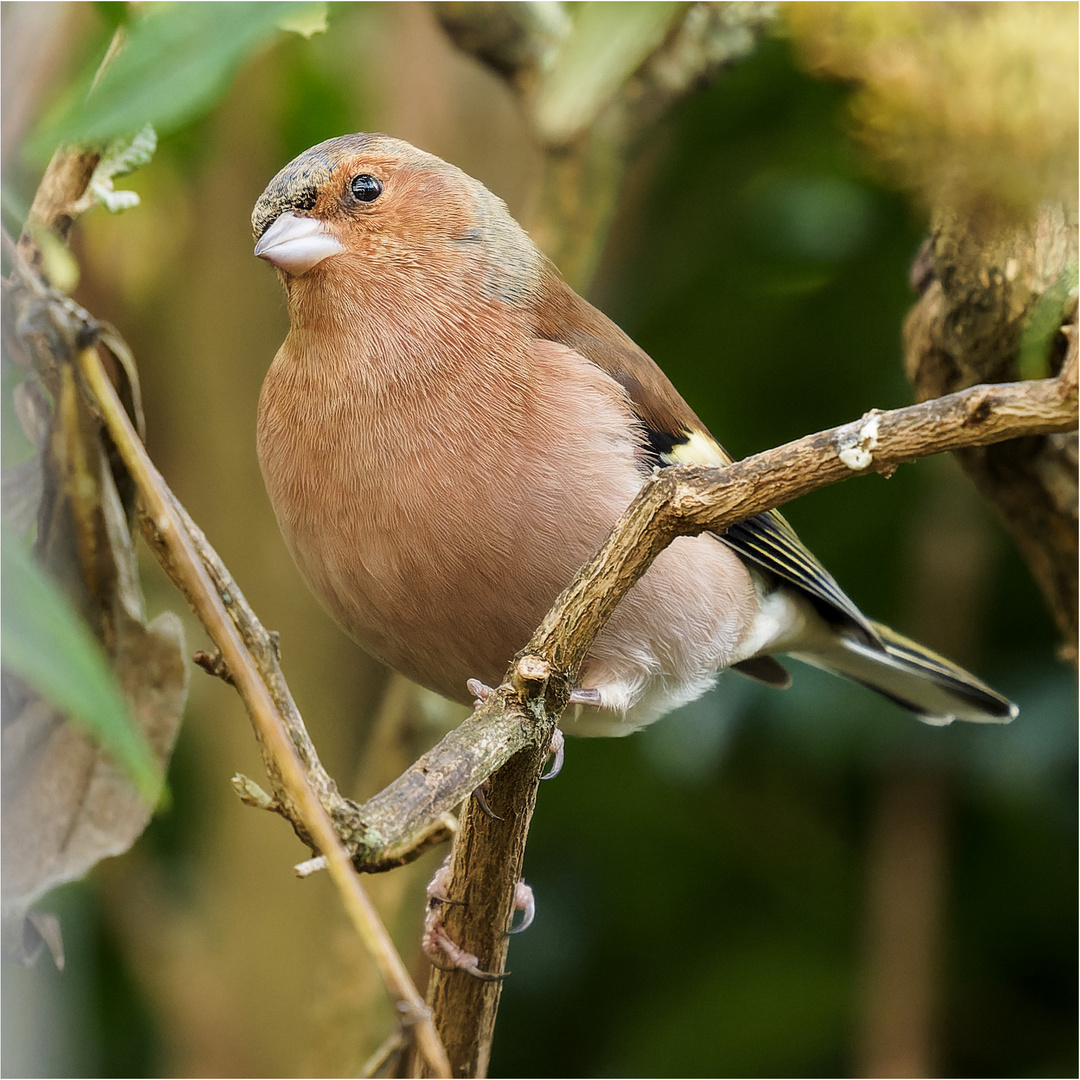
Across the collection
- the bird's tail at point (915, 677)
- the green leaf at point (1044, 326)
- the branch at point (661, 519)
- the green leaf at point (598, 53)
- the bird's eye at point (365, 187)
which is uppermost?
the green leaf at point (1044, 326)

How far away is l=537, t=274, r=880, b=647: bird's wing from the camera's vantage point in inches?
70.4

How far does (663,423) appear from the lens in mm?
1862

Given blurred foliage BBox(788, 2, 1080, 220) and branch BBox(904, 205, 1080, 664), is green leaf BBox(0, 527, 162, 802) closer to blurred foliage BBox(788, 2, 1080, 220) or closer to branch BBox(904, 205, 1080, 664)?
blurred foliage BBox(788, 2, 1080, 220)

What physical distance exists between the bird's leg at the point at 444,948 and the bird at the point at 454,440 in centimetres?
28

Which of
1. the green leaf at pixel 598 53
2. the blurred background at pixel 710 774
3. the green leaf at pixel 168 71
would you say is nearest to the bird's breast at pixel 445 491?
the green leaf at pixel 598 53

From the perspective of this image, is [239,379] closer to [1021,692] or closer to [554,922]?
[554,922]

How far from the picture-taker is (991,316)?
186cm

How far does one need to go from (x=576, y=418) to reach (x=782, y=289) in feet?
5.03

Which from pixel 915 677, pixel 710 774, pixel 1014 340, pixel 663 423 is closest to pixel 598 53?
pixel 663 423

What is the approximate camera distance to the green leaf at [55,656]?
2.50ft

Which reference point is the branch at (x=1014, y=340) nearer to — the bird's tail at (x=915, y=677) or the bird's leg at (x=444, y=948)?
the bird's tail at (x=915, y=677)

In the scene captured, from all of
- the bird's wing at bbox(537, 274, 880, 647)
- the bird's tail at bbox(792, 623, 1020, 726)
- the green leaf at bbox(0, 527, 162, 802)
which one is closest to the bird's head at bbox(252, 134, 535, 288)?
the bird's wing at bbox(537, 274, 880, 647)

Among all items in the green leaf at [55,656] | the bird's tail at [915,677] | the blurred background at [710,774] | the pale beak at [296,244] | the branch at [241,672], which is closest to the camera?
the green leaf at [55,656]

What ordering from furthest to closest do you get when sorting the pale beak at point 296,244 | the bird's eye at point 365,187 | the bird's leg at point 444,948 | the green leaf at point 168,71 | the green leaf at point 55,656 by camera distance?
the bird's eye at point 365,187
the pale beak at point 296,244
the bird's leg at point 444,948
the green leaf at point 168,71
the green leaf at point 55,656
